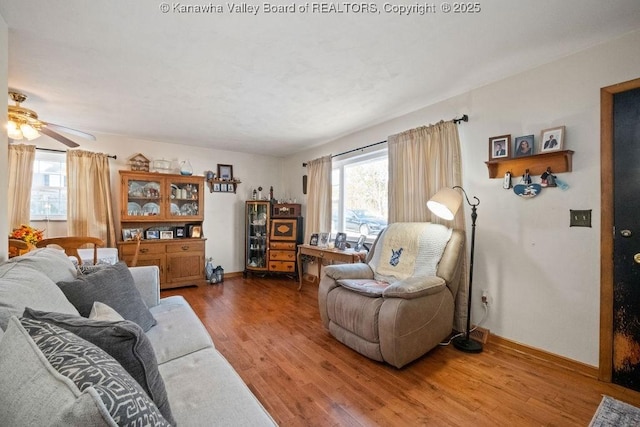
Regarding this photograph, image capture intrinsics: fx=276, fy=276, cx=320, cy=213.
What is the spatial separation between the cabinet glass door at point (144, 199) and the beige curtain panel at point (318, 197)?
2270 mm

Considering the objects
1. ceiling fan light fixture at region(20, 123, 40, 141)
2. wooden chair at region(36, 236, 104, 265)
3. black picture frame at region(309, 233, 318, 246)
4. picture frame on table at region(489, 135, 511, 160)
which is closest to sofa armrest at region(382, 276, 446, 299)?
picture frame on table at region(489, 135, 511, 160)

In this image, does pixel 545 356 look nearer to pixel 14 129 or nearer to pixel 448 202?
pixel 448 202

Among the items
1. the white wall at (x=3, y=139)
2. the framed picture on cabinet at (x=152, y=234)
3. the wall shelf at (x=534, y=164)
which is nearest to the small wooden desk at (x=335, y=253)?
the wall shelf at (x=534, y=164)

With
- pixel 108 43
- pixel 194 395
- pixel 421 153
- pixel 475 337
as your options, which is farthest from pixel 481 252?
pixel 108 43

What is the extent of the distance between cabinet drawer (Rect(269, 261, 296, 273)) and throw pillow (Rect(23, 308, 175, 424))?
3.80 meters

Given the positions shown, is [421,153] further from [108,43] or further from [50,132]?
[50,132]

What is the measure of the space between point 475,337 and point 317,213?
266cm

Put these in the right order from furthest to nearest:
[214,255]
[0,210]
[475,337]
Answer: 1. [214,255]
2. [475,337]
3. [0,210]

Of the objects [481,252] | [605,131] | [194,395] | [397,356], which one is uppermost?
[605,131]

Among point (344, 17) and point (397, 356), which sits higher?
point (344, 17)

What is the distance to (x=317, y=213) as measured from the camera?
14.5 ft

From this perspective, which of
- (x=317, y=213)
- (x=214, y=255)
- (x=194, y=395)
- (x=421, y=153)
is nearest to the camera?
(x=194, y=395)

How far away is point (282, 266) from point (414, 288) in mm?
2932

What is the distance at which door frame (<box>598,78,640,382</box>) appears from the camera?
185 centimetres
